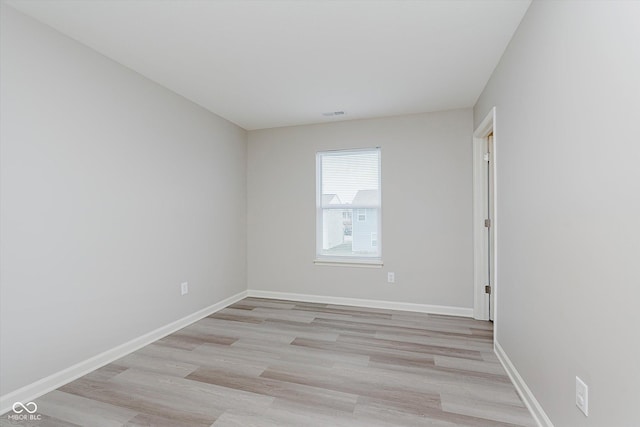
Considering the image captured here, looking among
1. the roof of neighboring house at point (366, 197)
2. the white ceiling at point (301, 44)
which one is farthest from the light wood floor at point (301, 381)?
the white ceiling at point (301, 44)

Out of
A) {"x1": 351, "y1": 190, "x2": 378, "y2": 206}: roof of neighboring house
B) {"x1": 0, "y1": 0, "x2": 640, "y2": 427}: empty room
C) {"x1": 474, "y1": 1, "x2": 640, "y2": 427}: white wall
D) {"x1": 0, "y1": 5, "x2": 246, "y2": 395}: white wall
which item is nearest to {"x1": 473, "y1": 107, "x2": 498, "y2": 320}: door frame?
{"x1": 0, "y1": 0, "x2": 640, "y2": 427}: empty room

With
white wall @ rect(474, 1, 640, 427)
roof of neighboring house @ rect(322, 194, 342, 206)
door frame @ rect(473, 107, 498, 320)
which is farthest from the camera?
roof of neighboring house @ rect(322, 194, 342, 206)

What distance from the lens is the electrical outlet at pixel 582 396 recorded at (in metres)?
1.33

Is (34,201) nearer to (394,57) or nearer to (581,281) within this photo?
(394,57)

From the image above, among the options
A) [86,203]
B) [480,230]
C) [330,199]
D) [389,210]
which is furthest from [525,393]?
[86,203]

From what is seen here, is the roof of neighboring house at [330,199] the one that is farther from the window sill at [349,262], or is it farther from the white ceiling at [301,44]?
the white ceiling at [301,44]

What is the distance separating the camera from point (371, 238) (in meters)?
4.24

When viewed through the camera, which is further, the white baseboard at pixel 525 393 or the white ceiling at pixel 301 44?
the white ceiling at pixel 301 44

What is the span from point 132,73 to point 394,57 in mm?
2312

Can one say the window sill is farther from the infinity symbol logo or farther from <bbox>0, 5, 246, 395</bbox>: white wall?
the infinity symbol logo

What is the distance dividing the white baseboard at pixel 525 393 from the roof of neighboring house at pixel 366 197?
2.20 meters

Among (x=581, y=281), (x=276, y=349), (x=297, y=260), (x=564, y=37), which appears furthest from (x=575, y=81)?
(x=297, y=260)

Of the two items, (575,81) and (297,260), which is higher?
(575,81)

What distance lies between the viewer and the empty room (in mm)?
1363
